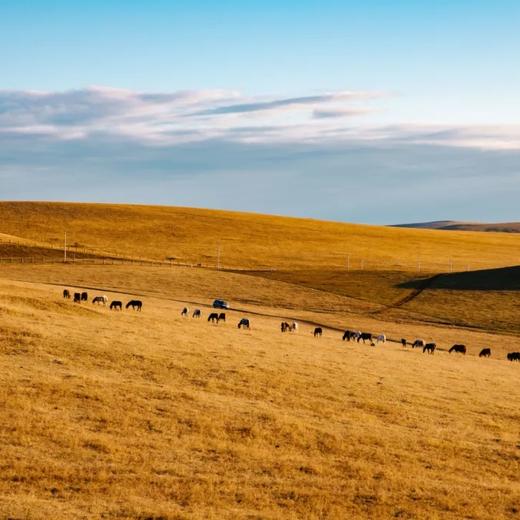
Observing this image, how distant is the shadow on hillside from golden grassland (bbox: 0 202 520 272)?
13.3 metres

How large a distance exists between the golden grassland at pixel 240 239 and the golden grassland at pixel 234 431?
71.0 m

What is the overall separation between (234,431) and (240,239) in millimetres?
106984

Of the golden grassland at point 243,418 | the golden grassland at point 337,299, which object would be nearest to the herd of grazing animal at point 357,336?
the golden grassland at point 243,418

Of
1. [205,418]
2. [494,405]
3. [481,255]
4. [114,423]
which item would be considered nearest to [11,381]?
[114,423]

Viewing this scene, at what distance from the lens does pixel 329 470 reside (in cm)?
1873

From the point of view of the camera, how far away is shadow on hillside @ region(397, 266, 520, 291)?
274 ft

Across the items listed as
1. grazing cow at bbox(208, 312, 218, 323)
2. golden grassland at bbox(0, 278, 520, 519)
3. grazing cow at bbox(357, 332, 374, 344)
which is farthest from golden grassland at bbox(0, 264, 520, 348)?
golden grassland at bbox(0, 278, 520, 519)

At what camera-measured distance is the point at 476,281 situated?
287 ft

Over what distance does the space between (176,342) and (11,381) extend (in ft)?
42.7

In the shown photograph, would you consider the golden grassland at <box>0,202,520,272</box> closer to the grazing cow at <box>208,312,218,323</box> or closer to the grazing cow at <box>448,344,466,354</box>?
the grazing cow at <box>208,312,218,323</box>

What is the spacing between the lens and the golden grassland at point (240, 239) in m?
111

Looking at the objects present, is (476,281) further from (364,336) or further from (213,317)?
(213,317)

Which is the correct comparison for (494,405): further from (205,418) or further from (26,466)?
(26,466)

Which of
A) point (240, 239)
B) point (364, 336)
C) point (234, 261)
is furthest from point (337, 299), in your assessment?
point (240, 239)
